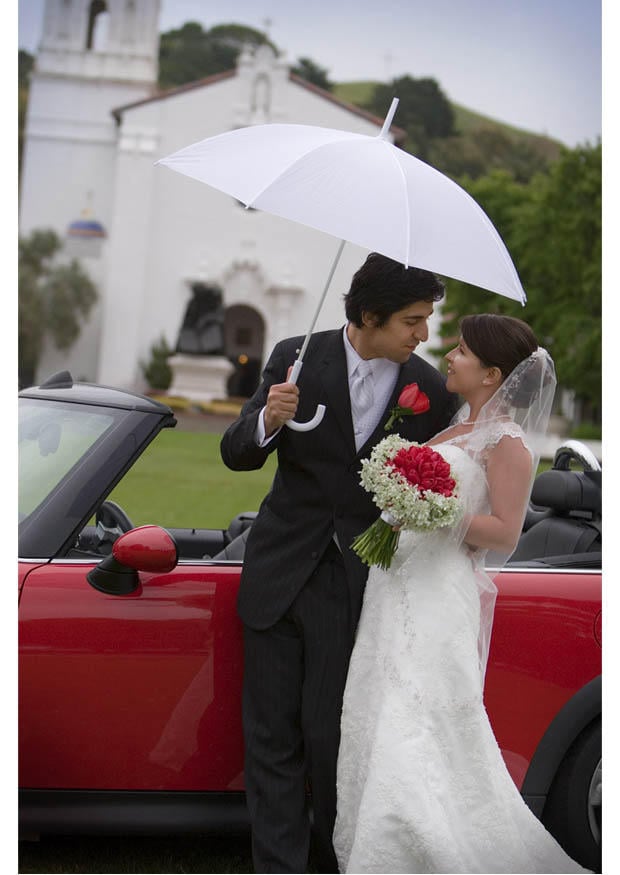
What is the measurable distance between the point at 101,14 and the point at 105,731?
2078 inches

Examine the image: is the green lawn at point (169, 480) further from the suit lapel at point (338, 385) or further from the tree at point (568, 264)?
the tree at point (568, 264)

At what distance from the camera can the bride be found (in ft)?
9.22

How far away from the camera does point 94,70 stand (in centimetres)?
4738

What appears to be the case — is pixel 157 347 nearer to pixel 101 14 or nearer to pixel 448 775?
pixel 101 14

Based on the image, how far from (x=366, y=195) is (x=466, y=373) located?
636 millimetres

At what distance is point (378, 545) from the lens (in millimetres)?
2781

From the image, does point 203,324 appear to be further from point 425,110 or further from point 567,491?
point 425,110

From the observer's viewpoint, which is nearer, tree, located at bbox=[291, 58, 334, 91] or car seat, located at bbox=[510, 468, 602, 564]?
car seat, located at bbox=[510, 468, 602, 564]

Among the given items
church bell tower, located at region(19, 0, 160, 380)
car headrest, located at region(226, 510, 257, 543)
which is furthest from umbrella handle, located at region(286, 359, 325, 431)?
church bell tower, located at region(19, 0, 160, 380)

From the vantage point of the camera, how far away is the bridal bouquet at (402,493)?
8.90 feet

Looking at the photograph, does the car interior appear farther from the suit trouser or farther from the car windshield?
the suit trouser

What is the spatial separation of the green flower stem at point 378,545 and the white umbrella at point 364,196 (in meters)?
0.34

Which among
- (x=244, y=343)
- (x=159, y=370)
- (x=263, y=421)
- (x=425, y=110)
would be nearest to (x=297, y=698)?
(x=263, y=421)
